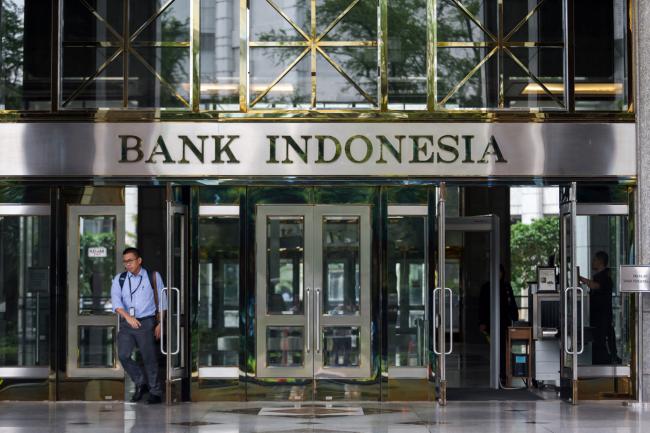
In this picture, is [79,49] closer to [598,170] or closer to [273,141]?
[273,141]

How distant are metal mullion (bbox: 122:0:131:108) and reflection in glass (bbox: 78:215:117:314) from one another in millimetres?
1442

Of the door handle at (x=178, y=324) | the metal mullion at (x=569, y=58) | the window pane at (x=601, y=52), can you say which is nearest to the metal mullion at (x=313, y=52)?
the door handle at (x=178, y=324)

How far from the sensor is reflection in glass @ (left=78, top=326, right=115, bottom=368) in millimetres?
15164

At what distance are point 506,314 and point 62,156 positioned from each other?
6.64 m

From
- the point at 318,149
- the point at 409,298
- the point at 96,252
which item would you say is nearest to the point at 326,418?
the point at 409,298

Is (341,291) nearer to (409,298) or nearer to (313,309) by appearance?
(313,309)

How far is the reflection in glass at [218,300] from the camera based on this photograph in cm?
1512

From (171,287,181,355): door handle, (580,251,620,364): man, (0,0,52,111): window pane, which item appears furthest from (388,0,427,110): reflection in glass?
(0,0,52,111): window pane

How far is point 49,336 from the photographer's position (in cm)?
1512

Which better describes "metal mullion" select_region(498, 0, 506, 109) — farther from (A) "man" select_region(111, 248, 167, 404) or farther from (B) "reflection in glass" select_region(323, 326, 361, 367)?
(A) "man" select_region(111, 248, 167, 404)

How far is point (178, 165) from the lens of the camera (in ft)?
49.2

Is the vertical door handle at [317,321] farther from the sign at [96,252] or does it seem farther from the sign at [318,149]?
the sign at [96,252]

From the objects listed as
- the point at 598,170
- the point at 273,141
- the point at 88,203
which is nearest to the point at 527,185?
the point at 598,170

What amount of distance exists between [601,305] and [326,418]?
3926 mm
